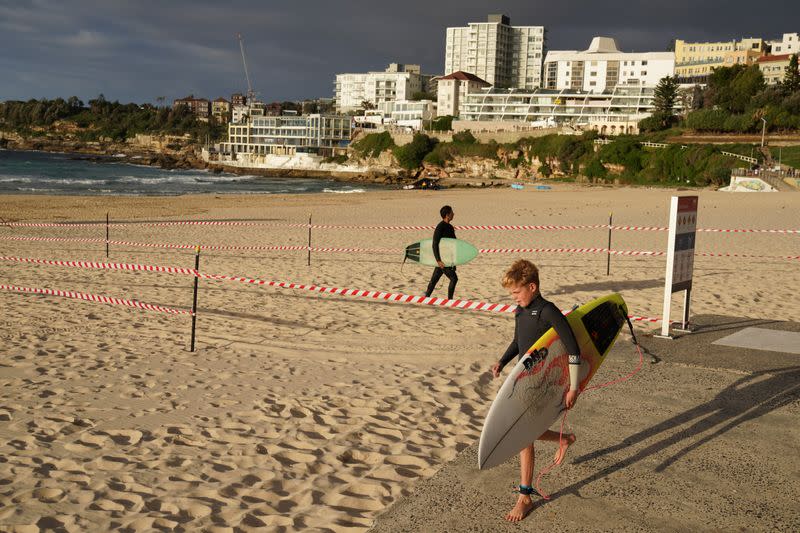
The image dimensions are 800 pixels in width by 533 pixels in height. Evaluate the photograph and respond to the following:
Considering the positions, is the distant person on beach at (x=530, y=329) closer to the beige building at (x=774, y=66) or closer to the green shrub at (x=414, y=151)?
the green shrub at (x=414, y=151)

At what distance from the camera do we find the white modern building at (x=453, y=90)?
442ft

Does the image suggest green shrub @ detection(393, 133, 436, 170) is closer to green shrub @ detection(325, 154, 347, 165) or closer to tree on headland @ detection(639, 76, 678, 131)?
green shrub @ detection(325, 154, 347, 165)

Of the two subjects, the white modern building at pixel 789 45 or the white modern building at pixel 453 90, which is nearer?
the white modern building at pixel 789 45

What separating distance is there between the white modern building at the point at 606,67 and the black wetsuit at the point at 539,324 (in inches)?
4993

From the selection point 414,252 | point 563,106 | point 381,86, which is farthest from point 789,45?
point 414,252

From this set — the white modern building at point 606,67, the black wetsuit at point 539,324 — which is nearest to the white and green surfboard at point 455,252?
the black wetsuit at point 539,324

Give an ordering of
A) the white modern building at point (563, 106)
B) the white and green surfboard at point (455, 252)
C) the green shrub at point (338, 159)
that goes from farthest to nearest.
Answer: the green shrub at point (338, 159) < the white modern building at point (563, 106) < the white and green surfboard at point (455, 252)

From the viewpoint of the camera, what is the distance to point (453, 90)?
134750 mm

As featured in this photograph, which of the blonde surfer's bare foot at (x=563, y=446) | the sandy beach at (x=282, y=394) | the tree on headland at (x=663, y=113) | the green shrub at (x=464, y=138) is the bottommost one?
the sandy beach at (x=282, y=394)

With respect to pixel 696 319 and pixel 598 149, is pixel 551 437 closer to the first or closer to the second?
pixel 696 319

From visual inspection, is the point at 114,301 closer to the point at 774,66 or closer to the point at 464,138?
the point at 464,138

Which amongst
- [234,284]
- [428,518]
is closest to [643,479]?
[428,518]

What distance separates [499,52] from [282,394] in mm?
186580

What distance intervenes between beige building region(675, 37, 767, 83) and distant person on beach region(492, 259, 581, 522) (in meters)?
143
